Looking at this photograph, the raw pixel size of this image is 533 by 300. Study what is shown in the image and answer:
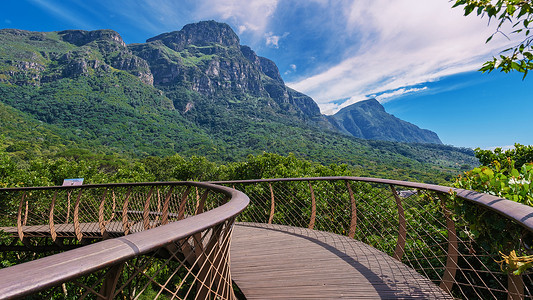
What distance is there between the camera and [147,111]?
102m

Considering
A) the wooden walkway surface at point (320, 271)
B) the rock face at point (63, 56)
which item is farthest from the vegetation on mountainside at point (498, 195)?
the rock face at point (63, 56)

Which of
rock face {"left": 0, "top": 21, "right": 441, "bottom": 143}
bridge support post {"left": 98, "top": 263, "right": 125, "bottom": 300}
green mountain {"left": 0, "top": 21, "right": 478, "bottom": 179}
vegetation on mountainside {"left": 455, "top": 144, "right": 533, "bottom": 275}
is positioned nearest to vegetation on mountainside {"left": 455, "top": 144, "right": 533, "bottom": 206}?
vegetation on mountainside {"left": 455, "top": 144, "right": 533, "bottom": 275}

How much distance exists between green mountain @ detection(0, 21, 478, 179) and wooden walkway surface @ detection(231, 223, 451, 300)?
189ft

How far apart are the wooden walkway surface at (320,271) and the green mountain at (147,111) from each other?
5747 centimetres

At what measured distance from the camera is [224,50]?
603 feet

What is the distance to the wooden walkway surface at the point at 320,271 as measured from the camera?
7.11 ft

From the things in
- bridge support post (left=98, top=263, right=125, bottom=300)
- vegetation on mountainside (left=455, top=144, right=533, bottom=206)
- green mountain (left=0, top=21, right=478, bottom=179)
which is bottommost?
bridge support post (left=98, top=263, right=125, bottom=300)

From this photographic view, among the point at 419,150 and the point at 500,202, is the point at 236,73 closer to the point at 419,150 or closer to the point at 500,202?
the point at 419,150

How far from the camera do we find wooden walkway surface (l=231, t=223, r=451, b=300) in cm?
217

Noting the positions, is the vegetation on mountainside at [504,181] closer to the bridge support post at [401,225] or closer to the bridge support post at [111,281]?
the bridge support post at [401,225]

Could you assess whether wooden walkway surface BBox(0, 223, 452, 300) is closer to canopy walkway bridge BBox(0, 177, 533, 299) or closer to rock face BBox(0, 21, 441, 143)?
canopy walkway bridge BBox(0, 177, 533, 299)

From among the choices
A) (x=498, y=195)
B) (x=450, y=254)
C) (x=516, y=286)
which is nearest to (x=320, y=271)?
(x=450, y=254)

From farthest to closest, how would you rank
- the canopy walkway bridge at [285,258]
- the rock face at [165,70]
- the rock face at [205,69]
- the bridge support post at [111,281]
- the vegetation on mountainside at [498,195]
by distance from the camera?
1. the rock face at [205,69]
2. the rock face at [165,70]
3. the vegetation on mountainside at [498,195]
4. the bridge support post at [111,281]
5. the canopy walkway bridge at [285,258]

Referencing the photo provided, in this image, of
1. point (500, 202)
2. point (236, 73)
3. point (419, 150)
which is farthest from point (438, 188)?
point (236, 73)
